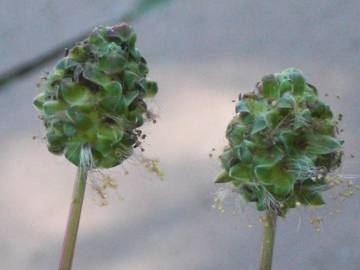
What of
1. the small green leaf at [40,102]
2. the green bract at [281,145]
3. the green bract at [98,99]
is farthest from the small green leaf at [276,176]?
the small green leaf at [40,102]

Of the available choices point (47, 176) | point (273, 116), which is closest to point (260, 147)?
point (273, 116)

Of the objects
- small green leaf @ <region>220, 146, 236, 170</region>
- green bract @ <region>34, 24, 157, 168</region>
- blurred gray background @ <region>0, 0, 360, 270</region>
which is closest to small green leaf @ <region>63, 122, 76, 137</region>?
green bract @ <region>34, 24, 157, 168</region>

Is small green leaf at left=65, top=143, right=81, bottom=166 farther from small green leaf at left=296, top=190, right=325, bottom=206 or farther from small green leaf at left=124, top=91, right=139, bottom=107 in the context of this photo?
small green leaf at left=296, top=190, right=325, bottom=206

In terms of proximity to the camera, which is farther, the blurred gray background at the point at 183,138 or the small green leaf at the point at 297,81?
A: the blurred gray background at the point at 183,138

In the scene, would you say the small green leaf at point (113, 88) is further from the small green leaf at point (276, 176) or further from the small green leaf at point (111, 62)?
the small green leaf at point (276, 176)

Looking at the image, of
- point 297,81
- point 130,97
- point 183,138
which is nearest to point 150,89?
point 130,97

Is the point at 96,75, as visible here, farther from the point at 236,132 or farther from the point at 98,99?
the point at 236,132

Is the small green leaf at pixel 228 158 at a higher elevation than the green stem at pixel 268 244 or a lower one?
higher
